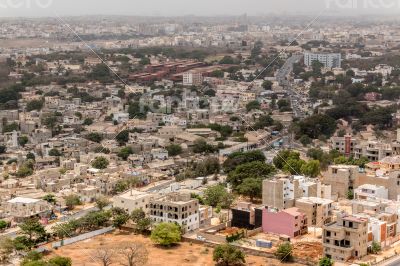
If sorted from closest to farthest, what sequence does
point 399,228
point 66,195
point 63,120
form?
point 399,228
point 66,195
point 63,120

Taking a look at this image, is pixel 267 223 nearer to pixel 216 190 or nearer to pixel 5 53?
pixel 216 190

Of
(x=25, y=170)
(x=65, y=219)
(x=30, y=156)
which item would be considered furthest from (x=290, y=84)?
(x=65, y=219)

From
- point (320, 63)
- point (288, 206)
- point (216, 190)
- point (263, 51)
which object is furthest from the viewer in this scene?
point (263, 51)

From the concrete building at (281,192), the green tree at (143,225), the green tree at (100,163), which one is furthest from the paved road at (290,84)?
the green tree at (143,225)

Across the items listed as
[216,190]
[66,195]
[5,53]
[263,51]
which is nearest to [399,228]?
[216,190]

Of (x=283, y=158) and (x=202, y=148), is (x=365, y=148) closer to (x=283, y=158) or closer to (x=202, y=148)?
(x=283, y=158)

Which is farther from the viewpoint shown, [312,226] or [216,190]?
[216,190]

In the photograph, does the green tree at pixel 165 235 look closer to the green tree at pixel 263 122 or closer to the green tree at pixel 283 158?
the green tree at pixel 283 158
